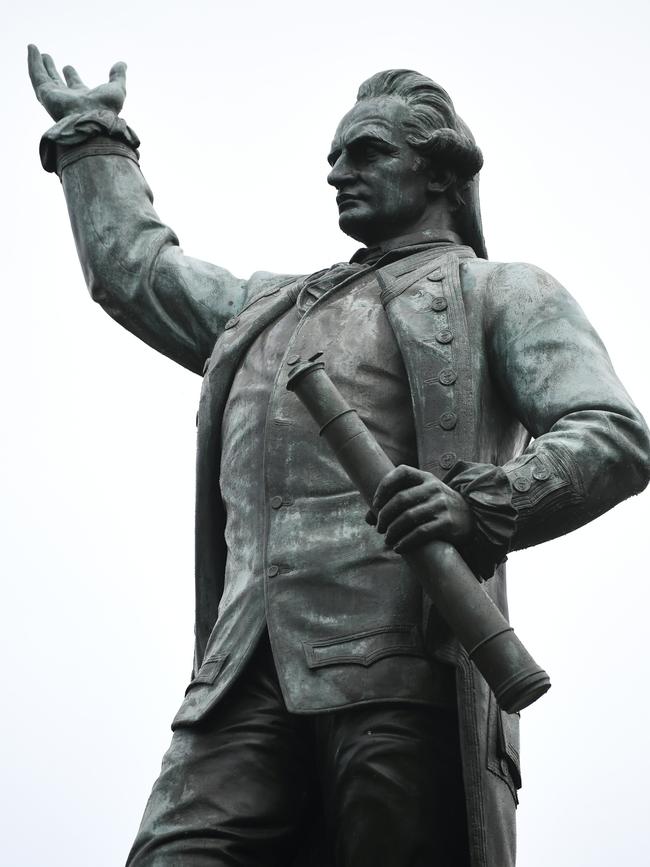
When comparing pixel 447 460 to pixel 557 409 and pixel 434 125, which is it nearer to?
pixel 557 409

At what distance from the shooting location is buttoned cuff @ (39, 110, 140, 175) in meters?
9.37

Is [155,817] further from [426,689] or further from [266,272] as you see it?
[266,272]

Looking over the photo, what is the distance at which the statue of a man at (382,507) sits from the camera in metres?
6.95

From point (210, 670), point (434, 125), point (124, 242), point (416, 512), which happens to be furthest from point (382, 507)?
point (124, 242)

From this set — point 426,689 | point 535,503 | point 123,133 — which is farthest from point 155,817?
point 123,133

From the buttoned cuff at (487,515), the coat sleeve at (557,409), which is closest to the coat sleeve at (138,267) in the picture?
the coat sleeve at (557,409)

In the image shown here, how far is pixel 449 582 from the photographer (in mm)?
6637

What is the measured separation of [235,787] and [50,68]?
4.13 meters

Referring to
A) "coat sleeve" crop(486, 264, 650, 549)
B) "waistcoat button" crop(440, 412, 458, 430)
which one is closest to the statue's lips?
"coat sleeve" crop(486, 264, 650, 549)

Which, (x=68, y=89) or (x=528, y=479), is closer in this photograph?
(x=528, y=479)

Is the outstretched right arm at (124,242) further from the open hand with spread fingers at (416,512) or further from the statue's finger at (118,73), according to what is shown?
the open hand with spread fingers at (416,512)

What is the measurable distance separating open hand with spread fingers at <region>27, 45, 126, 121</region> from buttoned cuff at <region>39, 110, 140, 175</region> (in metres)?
0.07

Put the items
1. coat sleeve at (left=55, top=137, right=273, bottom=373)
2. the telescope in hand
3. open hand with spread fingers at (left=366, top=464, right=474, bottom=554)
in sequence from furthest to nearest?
coat sleeve at (left=55, top=137, right=273, bottom=373), open hand with spread fingers at (left=366, top=464, right=474, bottom=554), the telescope in hand

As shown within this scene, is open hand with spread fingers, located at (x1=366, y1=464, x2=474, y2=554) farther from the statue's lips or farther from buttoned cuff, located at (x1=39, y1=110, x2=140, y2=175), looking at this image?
buttoned cuff, located at (x1=39, y1=110, x2=140, y2=175)
